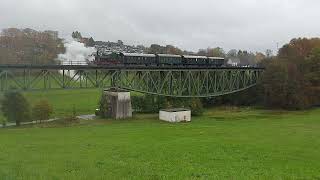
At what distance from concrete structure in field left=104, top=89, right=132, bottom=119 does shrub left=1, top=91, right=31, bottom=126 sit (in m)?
11.7

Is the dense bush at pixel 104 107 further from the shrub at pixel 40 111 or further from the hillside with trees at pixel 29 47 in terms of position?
the hillside with trees at pixel 29 47

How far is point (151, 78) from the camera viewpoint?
3031 inches

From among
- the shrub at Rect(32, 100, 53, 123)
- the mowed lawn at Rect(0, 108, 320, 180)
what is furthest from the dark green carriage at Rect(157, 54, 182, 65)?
the mowed lawn at Rect(0, 108, 320, 180)

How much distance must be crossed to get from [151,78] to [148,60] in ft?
11.4

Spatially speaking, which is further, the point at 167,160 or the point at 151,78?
the point at 151,78

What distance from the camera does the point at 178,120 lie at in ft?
226

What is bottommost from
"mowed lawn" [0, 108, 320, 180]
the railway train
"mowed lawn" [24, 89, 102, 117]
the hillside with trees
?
"mowed lawn" [24, 89, 102, 117]

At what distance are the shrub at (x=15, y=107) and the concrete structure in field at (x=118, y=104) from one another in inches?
461

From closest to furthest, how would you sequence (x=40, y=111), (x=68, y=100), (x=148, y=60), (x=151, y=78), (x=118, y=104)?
(x=40, y=111), (x=118, y=104), (x=151, y=78), (x=148, y=60), (x=68, y=100)

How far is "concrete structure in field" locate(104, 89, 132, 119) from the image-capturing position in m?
69.9

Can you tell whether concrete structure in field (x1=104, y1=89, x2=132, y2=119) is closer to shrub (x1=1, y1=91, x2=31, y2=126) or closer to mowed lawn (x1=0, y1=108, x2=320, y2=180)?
shrub (x1=1, y1=91, x2=31, y2=126)

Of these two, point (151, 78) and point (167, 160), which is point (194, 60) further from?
point (167, 160)

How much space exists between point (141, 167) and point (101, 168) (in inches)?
75.7

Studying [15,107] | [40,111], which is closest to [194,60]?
[40,111]
